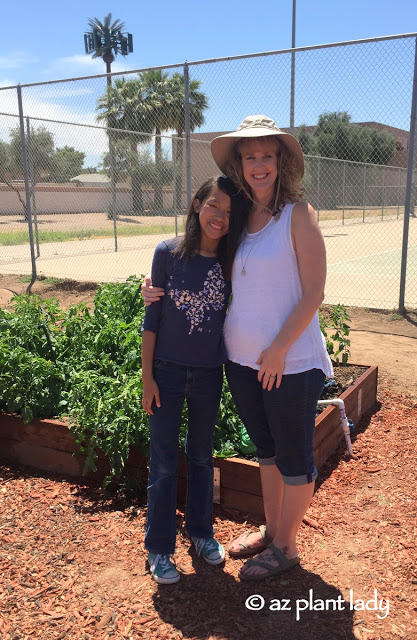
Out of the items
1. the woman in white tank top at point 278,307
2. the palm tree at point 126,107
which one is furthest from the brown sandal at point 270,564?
the palm tree at point 126,107

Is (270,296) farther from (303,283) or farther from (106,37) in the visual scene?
(106,37)

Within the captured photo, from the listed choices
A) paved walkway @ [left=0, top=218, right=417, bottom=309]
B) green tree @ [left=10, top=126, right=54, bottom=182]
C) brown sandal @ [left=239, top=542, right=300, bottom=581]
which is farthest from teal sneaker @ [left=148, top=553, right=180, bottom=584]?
green tree @ [left=10, top=126, right=54, bottom=182]

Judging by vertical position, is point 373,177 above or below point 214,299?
above

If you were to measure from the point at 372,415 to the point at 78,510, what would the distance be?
2.32 meters

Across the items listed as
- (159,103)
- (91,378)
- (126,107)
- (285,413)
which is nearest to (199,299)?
(285,413)

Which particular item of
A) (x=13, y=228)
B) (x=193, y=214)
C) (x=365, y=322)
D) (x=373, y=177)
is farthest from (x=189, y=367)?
(x=13, y=228)

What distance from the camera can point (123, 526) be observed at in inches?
112

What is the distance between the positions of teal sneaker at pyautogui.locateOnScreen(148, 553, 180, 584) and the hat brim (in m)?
1.71

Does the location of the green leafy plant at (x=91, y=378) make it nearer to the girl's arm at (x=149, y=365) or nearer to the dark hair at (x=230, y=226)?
the girl's arm at (x=149, y=365)

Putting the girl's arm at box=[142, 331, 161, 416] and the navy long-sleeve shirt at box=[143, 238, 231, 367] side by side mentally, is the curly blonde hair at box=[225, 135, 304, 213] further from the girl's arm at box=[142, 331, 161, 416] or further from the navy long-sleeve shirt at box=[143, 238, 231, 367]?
the girl's arm at box=[142, 331, 161, 416]

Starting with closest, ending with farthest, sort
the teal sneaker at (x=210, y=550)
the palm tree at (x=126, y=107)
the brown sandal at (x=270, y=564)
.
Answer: the brown sandal at (x=270, y=564)
the teal sneaker at (x=210, y=550)
the palm tree at (x=126, y=107)

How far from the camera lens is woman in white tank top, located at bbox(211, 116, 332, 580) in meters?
2.13

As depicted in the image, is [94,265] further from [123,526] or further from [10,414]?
[123,526]

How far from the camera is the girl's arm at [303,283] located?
2.11m
